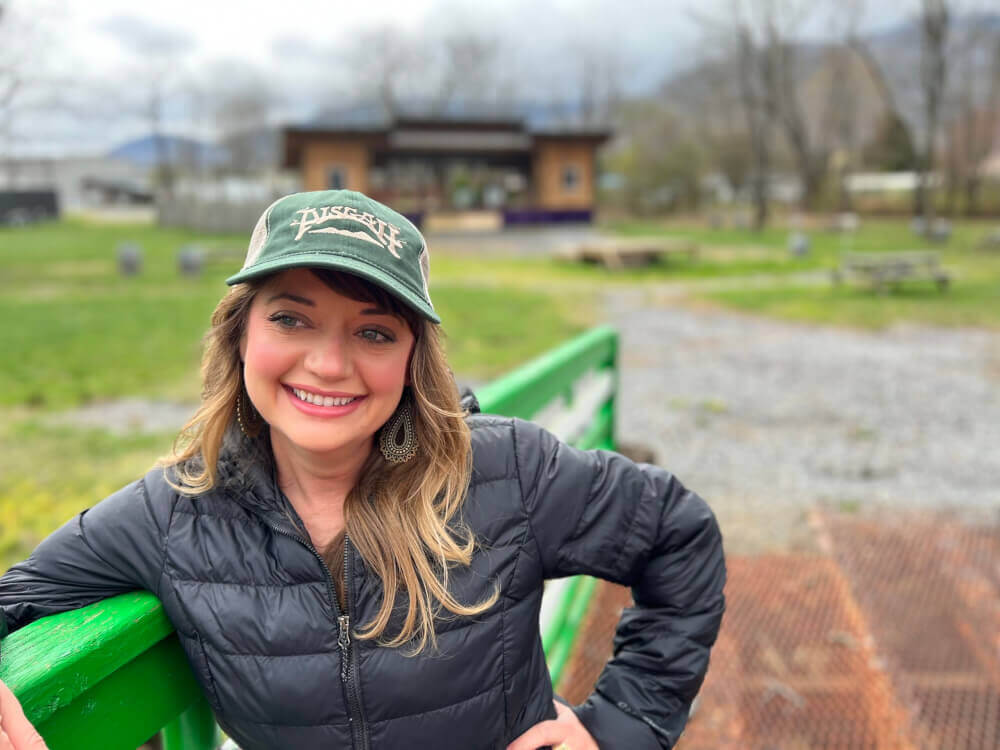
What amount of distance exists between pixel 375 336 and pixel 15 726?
0.72 metres

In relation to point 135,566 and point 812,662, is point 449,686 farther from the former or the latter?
point 812,662

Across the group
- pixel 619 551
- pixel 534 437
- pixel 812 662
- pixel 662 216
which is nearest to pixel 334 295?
pixel 534 437

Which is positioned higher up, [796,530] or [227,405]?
Answer: [227,405]

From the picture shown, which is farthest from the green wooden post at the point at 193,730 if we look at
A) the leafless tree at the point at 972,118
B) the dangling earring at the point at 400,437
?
the leafless tree at the point at 972,118

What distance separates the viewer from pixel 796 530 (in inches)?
176

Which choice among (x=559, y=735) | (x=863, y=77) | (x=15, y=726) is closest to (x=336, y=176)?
(x=559, y=735)

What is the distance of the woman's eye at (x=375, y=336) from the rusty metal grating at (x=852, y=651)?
6.71ft

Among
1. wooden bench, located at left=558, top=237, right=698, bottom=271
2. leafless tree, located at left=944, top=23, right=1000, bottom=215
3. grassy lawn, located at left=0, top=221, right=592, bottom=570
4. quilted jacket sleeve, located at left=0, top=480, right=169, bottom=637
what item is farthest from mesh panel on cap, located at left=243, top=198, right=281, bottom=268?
leafless tree, located at left=944, top=23, right=1000, bottom=215

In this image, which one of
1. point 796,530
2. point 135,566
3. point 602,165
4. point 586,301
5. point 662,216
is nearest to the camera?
point 135,566

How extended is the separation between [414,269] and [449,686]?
693 mm

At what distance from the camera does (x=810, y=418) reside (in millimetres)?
6797

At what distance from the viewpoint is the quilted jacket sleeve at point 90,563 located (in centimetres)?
121

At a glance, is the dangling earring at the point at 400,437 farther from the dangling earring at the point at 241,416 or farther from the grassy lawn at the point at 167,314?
the grassy lawn at the point at 167,314

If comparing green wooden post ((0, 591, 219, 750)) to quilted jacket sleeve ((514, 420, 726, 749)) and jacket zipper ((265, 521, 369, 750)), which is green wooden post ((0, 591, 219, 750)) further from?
quilted jacket sleeve ((514, 420, 726, 749))
